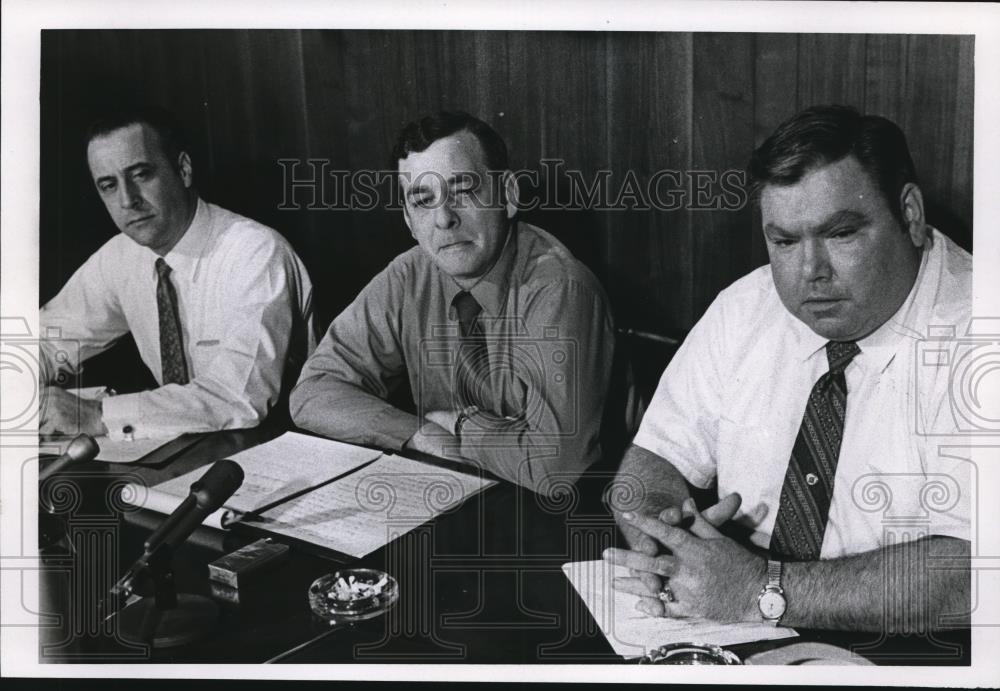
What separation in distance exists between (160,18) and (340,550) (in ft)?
4.11

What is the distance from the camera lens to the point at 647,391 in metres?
2.20

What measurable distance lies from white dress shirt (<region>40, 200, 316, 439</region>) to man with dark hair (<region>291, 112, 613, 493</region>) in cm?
23

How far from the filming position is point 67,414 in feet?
7.55

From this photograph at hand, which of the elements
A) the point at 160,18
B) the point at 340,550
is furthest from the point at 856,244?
the point at 160,18

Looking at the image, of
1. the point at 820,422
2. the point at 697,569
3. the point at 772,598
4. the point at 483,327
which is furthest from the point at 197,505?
the point at 820,422

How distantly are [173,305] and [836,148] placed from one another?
59.3 inches

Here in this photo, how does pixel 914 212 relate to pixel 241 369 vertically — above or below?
above

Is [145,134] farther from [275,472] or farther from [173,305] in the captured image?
[275,472]

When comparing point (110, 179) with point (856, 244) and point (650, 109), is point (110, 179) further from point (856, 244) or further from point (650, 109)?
point (856, 244)

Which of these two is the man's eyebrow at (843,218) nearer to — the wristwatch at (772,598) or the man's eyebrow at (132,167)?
the wristwatch at (772,598)

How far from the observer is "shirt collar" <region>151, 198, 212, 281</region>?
2.28m

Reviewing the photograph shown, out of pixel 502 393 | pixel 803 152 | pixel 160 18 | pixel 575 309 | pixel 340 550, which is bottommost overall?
pixel 340 550

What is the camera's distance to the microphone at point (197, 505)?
1.97 m

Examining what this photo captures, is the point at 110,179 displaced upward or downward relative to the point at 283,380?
upward
